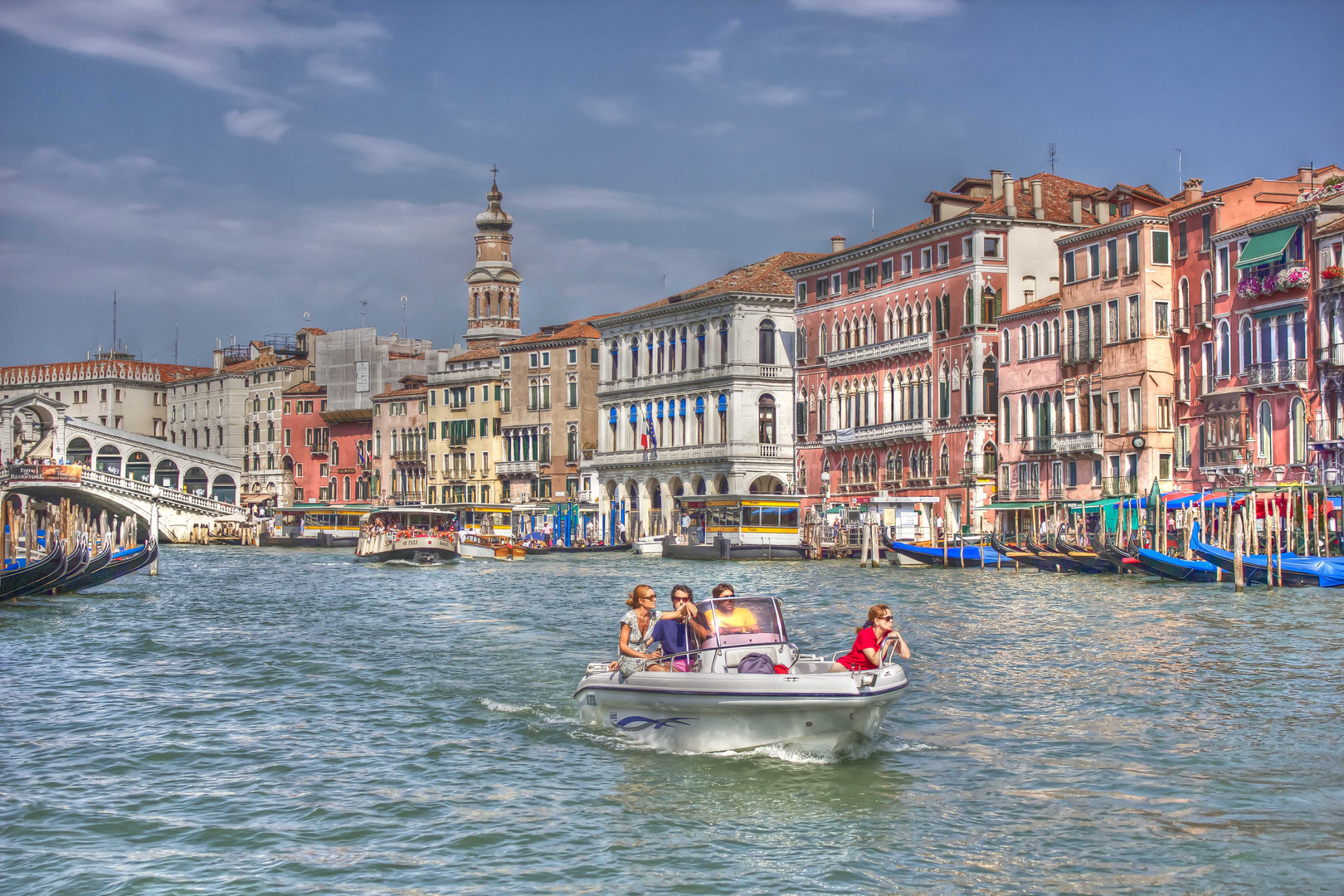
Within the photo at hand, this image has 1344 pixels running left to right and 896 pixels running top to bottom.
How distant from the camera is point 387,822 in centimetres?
1125

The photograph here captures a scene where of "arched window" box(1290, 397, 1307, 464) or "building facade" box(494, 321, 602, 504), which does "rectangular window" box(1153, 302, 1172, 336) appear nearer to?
"arched window" box(1290, 397, 1307, 464)

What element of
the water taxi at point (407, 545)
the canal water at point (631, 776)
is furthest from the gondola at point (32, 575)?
the water taxi at point (407, 545)

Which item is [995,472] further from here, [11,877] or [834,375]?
[11,877]

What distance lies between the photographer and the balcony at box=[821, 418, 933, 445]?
184 ft

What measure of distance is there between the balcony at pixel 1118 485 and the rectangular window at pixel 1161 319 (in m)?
4.29

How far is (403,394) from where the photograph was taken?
90500 mm

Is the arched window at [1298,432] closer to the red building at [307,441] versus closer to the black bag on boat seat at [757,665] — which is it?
the black bag on boat seat at [757,665]

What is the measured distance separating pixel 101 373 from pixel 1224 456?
88.5 m

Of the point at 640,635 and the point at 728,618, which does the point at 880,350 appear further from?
the point at 728,618

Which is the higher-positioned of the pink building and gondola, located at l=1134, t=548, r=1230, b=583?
the pink building

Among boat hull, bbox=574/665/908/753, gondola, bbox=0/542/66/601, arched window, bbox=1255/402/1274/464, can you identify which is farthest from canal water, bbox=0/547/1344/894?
arched window, bbox=1255/402/1274/464

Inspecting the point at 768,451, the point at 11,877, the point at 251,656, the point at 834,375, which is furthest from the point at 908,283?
the point at 11,877

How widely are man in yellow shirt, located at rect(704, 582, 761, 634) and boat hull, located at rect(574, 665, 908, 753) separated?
66 cm

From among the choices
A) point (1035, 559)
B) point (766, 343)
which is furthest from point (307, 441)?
point (1035, 559)
